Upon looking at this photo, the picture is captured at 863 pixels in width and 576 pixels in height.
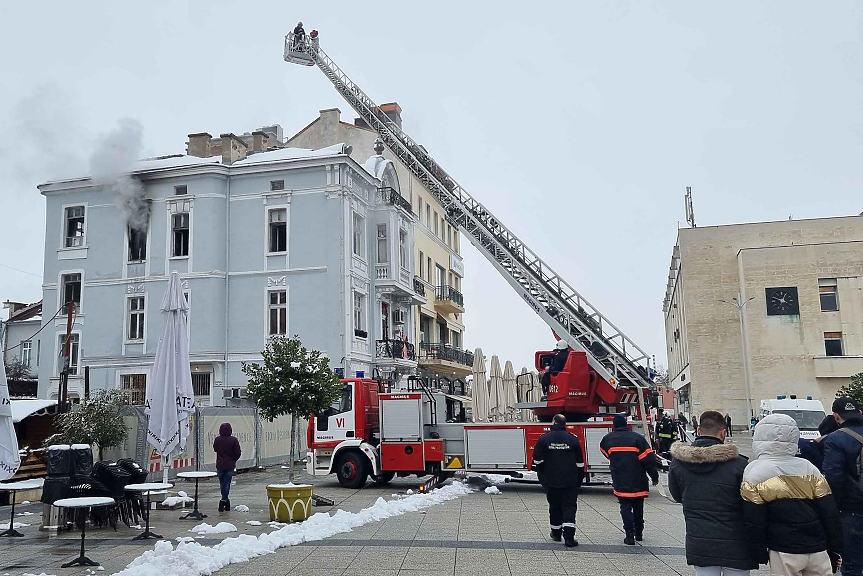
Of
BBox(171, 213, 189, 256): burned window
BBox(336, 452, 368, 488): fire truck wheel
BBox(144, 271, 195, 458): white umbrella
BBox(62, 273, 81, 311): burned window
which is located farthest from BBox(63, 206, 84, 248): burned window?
BBox(336, 452, 368, 488): fire truck wheel

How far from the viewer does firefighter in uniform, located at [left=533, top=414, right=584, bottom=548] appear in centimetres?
1014

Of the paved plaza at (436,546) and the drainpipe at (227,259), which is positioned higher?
the drainpipe at (227,259)

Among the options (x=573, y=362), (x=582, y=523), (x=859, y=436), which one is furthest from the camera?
(x=573, y=362)

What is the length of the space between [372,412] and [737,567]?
1384 centimetres

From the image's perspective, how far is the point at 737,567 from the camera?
529 centimetres

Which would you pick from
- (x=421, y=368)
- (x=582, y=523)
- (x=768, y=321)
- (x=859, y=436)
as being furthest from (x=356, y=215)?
(x=768, y=321)

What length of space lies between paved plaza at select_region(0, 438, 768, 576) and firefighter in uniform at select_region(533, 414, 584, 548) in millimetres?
285

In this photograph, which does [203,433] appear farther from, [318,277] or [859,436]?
[859,436]

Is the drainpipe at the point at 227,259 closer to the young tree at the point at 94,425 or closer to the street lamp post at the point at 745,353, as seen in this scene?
the young tree at the point at 94,425

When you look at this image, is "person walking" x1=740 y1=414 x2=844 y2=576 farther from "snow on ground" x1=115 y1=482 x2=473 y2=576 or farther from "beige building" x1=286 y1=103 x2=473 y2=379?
"beige building" x1=286 y1=103 x2=473 y2=379

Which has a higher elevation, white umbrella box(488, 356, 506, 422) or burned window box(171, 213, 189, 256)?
burned window box(171, 213, 189, 256)

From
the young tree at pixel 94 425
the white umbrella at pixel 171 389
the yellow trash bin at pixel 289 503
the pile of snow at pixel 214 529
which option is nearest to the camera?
the pile of snow at pixel 214 529

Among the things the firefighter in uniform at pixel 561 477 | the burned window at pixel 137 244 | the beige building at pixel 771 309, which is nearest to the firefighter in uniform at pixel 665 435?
the firefighter in uniform at pixel 561 477

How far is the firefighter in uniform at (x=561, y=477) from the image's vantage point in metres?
10.1
